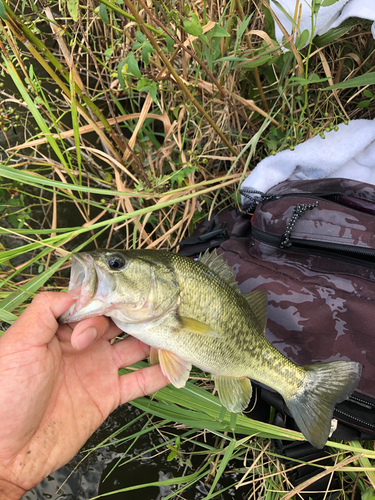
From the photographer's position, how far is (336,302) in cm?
190

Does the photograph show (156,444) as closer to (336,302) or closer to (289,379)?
(289,379)

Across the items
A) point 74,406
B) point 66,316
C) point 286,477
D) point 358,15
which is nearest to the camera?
point 66,316

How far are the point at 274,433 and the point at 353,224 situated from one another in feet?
4.38

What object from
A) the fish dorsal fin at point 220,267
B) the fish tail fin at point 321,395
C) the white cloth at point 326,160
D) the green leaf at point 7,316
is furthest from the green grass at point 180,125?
the fish dorsal fin at point 220,267

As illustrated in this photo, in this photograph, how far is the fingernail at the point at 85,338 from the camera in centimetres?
161

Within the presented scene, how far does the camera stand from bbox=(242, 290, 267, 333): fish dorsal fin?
184 cm

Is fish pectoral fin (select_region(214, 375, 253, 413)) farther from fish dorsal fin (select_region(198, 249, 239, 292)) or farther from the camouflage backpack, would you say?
fish dorsal fin (select_region(198, 249, 239, 292))

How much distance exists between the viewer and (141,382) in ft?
6.36

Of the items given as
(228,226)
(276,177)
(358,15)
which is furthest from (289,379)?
(358,15)

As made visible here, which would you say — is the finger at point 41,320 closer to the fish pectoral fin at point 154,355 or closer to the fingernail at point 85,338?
the fingernail at point 85,338

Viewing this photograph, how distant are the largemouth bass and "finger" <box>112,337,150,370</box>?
0.55 feet

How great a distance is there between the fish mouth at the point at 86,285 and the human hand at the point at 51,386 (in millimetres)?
102

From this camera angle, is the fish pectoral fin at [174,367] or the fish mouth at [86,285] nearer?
the fish mouth at [86,285]

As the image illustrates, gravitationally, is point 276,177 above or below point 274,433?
above
